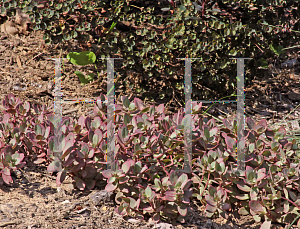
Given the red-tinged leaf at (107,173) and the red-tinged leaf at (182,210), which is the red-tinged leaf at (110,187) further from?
the red-tinged leaf at (182,210)

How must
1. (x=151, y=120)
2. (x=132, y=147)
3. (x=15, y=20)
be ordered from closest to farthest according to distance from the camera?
(x=132, y=147) → (x=151, y=120) → (x=15, y=20)

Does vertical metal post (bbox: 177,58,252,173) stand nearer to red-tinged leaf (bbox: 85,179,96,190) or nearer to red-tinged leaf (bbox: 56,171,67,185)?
red-tinged leaf (bbox: 85,179,96,190)

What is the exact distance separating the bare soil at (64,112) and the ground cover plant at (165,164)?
0.23 feet

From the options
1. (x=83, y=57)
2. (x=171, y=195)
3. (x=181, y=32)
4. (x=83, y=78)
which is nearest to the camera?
(x=171, y=195)

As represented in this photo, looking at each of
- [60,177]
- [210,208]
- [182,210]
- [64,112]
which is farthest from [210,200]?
[64,112]

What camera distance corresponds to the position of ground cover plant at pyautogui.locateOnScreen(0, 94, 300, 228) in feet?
5.91

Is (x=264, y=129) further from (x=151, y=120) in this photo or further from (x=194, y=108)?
(x=151, y=120)

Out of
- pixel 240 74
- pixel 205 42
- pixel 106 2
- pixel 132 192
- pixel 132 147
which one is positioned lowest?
pixel 132 192

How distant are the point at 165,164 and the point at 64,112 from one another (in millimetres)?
1217

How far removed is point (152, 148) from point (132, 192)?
281 millimetres

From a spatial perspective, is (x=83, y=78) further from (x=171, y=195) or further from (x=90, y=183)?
(x=171, y=195)

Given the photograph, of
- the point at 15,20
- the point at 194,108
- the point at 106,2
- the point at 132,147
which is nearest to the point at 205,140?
the point at 194,108

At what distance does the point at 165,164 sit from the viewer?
205 cm

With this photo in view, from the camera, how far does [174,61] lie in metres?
2.79
